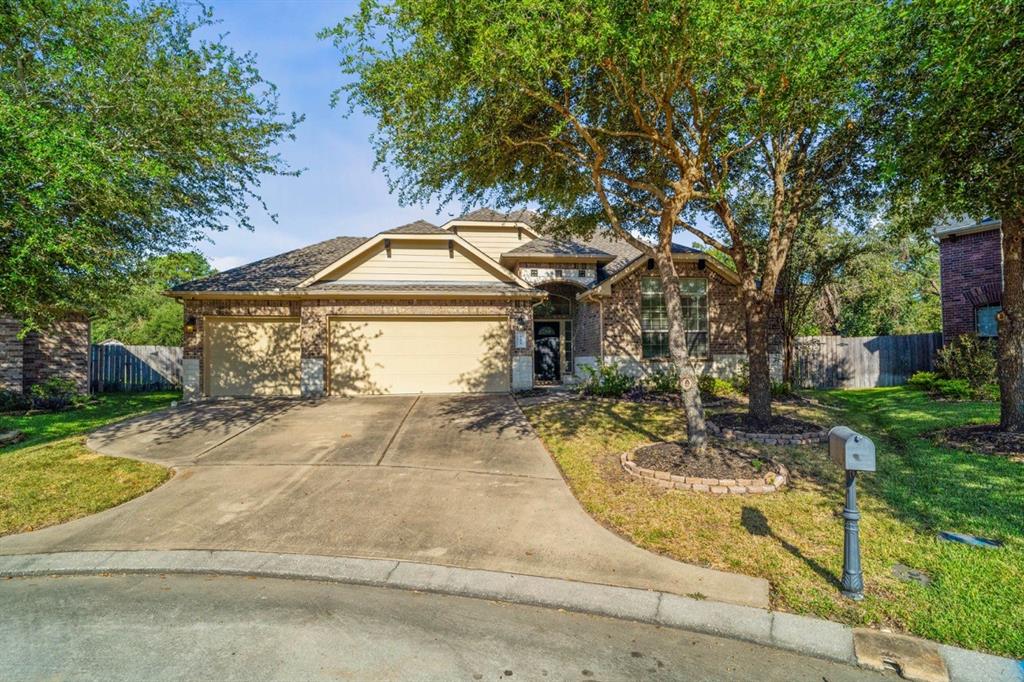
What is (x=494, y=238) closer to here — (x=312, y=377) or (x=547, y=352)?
(x=547, y=352)

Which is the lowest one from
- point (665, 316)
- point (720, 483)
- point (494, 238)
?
point (720, 483)

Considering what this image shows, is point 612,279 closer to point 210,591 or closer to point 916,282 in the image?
point 210,591

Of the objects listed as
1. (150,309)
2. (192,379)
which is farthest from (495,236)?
(150,309)

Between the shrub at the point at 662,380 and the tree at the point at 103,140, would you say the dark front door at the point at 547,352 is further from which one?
the tree at the point at 103,140

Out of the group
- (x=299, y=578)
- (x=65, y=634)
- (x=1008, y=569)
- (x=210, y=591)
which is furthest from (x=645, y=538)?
(x=65, y=634)

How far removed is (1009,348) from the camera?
8219 millimetres

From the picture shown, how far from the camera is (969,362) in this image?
13680 millimetres

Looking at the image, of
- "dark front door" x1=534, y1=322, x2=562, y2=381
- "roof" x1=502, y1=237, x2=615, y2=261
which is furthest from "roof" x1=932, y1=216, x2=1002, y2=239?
"dark front door" x1=534, y1=322, x2=562, y2=381

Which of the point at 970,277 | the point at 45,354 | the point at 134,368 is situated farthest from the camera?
the point at 134,368

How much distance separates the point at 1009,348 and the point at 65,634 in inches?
487

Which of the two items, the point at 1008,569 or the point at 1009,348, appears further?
the point at 1009,348

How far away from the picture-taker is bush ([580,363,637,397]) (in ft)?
42.2

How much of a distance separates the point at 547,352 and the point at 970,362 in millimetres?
12085

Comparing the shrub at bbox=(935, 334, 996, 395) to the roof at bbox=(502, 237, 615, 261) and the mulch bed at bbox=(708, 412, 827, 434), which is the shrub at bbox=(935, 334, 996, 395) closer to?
the mulch bed at bbox=(708, 412, 827, 434)
